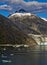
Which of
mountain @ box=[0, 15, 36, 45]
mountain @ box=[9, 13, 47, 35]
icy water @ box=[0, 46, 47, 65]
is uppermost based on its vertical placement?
mountain @ box=[9, 13, 47, 35]

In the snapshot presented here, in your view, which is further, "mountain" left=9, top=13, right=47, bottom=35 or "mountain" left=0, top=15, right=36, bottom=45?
"mountain" left=9, top=13, right=47, bottom=35

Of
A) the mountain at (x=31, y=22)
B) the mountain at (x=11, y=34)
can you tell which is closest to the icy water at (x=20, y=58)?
the mountain at (x=11, y=34)

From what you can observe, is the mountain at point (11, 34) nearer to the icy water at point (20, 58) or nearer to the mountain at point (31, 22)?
the icy water at point (20, 58)

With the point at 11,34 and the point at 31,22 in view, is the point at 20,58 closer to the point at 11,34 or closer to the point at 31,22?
the point at 11,34

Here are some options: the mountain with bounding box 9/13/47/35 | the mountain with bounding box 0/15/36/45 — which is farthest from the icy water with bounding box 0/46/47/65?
the mountain with bounding box 9/13/47/35

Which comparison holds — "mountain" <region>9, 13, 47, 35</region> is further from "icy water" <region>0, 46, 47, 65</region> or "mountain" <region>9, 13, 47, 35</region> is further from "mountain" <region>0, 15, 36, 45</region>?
"icy water" <region>0, 46, 47, 65</region>

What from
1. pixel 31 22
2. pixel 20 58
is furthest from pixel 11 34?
pixel 31 22

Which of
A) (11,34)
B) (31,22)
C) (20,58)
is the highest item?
(31,22)

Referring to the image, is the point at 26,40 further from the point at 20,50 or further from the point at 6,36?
the point at 20,50

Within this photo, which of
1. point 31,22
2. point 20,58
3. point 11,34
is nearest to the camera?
point 20,58
